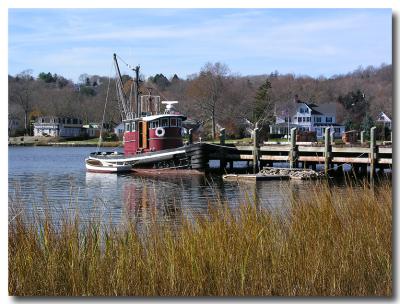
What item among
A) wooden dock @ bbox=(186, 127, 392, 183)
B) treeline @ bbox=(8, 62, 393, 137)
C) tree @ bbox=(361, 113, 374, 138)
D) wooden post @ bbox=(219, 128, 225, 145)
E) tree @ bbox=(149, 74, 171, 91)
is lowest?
wooden dock @ bbox=(186, 127, 392, 183)

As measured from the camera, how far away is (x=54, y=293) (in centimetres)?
502

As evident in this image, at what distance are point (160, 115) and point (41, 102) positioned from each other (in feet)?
50.6

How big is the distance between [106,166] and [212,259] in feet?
73.6

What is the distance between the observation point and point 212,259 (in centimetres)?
522

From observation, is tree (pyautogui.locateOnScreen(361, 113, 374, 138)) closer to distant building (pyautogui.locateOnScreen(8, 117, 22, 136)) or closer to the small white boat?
distant building (pyautogui.locateOnScreen(8, 117, 22, 136))

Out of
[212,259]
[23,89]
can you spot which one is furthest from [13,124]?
[212,259]

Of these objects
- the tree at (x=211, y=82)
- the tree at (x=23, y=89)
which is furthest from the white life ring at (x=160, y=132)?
the tree at (x=23, y=89)

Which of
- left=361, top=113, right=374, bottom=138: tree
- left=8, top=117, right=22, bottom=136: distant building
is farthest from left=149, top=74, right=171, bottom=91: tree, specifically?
left=361, top=113, right=374, bottom=138: tree

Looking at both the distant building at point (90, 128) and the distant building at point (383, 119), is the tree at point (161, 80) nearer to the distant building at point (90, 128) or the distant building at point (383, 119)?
the distant building at point (383, 119)

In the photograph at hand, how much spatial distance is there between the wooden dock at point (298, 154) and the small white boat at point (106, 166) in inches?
108

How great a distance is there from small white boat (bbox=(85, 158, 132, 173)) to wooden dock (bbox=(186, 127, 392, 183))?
2743 millimetres

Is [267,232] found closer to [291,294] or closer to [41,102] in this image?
[291,294]

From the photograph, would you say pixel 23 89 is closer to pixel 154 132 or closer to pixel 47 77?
pixel 47 77

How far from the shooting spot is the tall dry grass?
5074 millimetres
